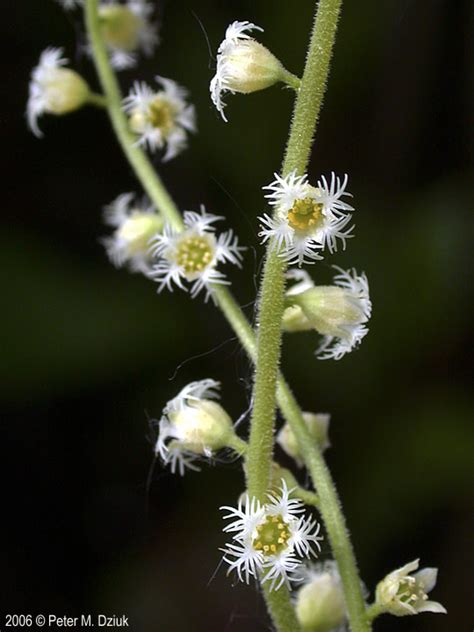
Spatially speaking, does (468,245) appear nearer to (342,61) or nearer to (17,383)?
(342,61)

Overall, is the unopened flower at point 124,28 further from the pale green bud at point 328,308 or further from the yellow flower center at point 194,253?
the pale green bud at point 328,308

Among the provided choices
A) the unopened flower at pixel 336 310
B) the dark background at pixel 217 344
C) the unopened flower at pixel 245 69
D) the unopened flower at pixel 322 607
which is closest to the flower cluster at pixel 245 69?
the unopened flower at pixel 245 69

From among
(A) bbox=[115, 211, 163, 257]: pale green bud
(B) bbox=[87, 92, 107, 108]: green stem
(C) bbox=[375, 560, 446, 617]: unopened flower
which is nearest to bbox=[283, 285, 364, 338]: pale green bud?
(C) bbox=[375, 560, 446, 617]: unopened flower

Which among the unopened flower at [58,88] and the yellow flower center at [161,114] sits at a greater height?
the unopened flower at [58,88]

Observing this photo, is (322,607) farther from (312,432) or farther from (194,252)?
(194,252)

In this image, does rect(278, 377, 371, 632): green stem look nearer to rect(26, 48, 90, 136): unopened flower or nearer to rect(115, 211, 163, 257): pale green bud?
rect(115, 211, 163, 257): pale green bud

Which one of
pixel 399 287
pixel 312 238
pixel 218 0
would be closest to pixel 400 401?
pixel 399 287

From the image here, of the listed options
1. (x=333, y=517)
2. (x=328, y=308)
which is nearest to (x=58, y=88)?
(x=328, y=308)
